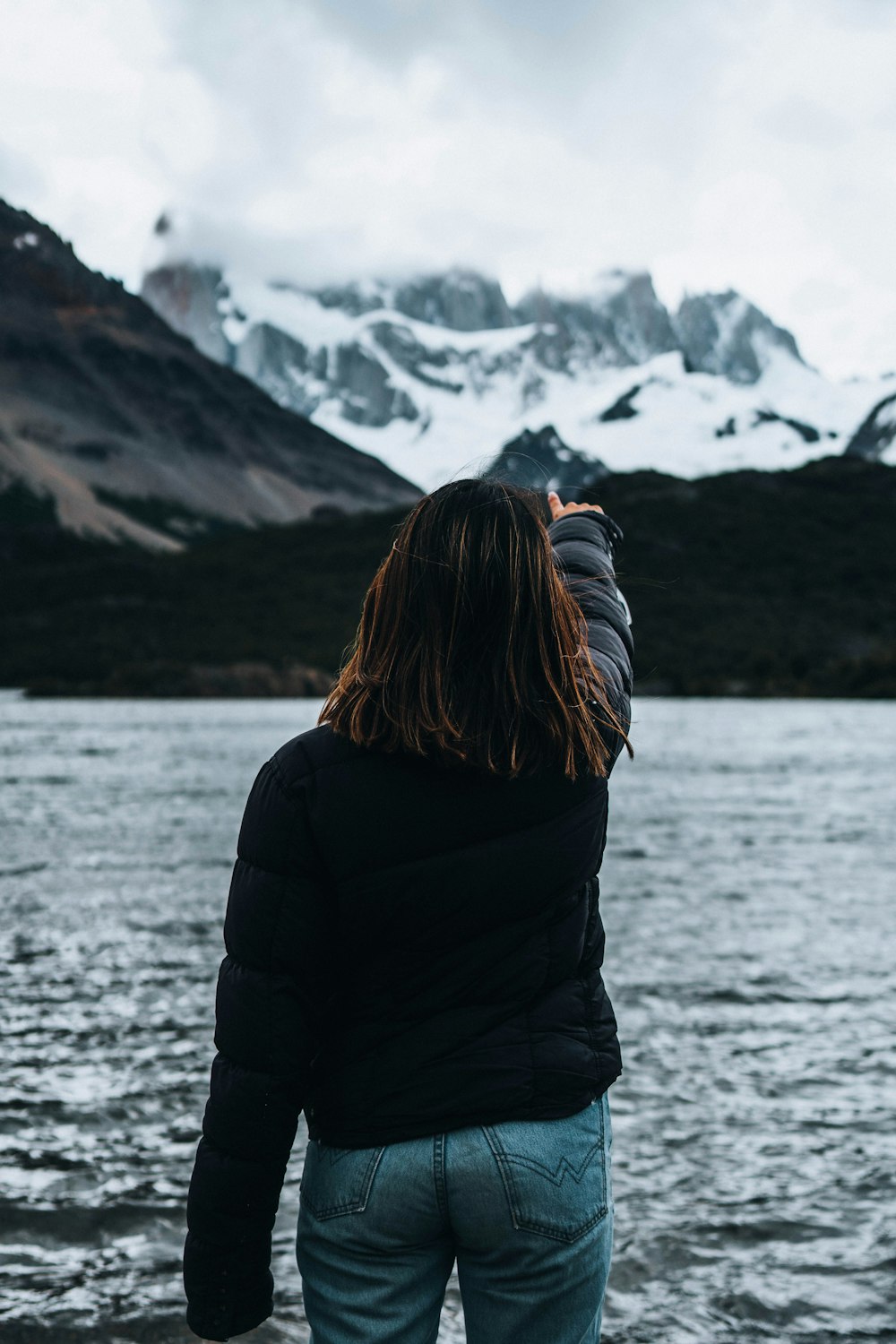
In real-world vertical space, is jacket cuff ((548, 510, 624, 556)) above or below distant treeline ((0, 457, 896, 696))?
below

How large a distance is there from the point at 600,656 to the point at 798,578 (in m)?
150

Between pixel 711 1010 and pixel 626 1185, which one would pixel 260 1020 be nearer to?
pixel 626 1185

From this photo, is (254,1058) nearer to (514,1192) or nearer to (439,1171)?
(439,1171)

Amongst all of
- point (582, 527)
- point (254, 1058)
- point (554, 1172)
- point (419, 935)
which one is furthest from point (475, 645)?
point (554, 1172)

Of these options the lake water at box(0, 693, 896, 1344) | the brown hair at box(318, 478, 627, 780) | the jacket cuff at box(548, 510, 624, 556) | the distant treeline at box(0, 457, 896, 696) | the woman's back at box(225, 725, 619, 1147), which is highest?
the distant treeline at box(0, 457, 896, 696)

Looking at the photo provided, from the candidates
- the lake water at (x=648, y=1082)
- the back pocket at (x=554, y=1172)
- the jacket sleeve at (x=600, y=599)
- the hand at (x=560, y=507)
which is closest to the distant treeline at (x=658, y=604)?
the lake water at (x=648, y=1082)

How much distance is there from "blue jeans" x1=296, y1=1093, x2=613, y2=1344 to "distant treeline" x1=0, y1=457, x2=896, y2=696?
342 ft

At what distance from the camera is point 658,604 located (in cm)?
14062

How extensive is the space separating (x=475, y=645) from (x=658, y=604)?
140 meters

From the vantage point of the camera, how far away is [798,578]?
146875mm

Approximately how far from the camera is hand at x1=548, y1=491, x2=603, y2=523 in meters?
3.44

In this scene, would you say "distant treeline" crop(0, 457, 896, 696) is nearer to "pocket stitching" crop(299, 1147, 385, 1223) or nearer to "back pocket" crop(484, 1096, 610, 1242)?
"back pocket" crop(484, 1096, 610, 1242)

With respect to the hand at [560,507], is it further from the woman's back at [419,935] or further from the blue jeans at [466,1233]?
the blue jeans at [466,1233]

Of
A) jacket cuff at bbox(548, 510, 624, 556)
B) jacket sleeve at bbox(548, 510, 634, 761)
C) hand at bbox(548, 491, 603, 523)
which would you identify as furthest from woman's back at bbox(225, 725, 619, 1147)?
hand at bbox(548, 491, 603, 523)
